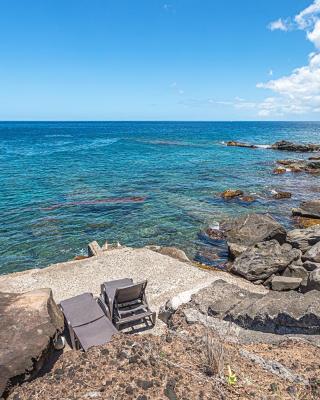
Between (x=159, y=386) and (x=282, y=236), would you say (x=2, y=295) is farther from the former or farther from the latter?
(x=282, y=236)

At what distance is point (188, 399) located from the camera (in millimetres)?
5488

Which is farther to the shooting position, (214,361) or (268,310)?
(268,310)

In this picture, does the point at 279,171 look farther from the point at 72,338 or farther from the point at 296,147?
the point at 72,338

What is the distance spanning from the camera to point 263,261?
13.9 metres

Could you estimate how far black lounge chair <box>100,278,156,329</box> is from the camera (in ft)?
28.7

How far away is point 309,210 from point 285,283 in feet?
39.2

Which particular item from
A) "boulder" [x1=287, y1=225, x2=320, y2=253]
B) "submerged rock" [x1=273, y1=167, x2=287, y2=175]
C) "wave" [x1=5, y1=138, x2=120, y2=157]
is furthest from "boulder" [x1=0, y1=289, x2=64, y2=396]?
"wave" [x1=5, y1=138, x2=120, y2=157]

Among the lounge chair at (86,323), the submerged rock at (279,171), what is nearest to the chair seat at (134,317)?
the lounge chair at (86,323)

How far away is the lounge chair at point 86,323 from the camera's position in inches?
309

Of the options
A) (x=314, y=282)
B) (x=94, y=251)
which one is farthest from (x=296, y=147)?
(x=314, y=282)

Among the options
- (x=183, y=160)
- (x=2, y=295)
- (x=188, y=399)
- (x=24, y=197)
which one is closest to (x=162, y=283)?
(x=2, y=295)

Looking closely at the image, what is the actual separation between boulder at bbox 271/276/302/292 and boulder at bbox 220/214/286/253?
4922 millimetres

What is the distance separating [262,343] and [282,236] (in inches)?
422

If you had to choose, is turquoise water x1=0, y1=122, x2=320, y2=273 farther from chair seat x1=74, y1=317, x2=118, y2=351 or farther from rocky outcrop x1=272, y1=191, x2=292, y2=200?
chair seat x1=74, y1=317, x2=118, y2=351
